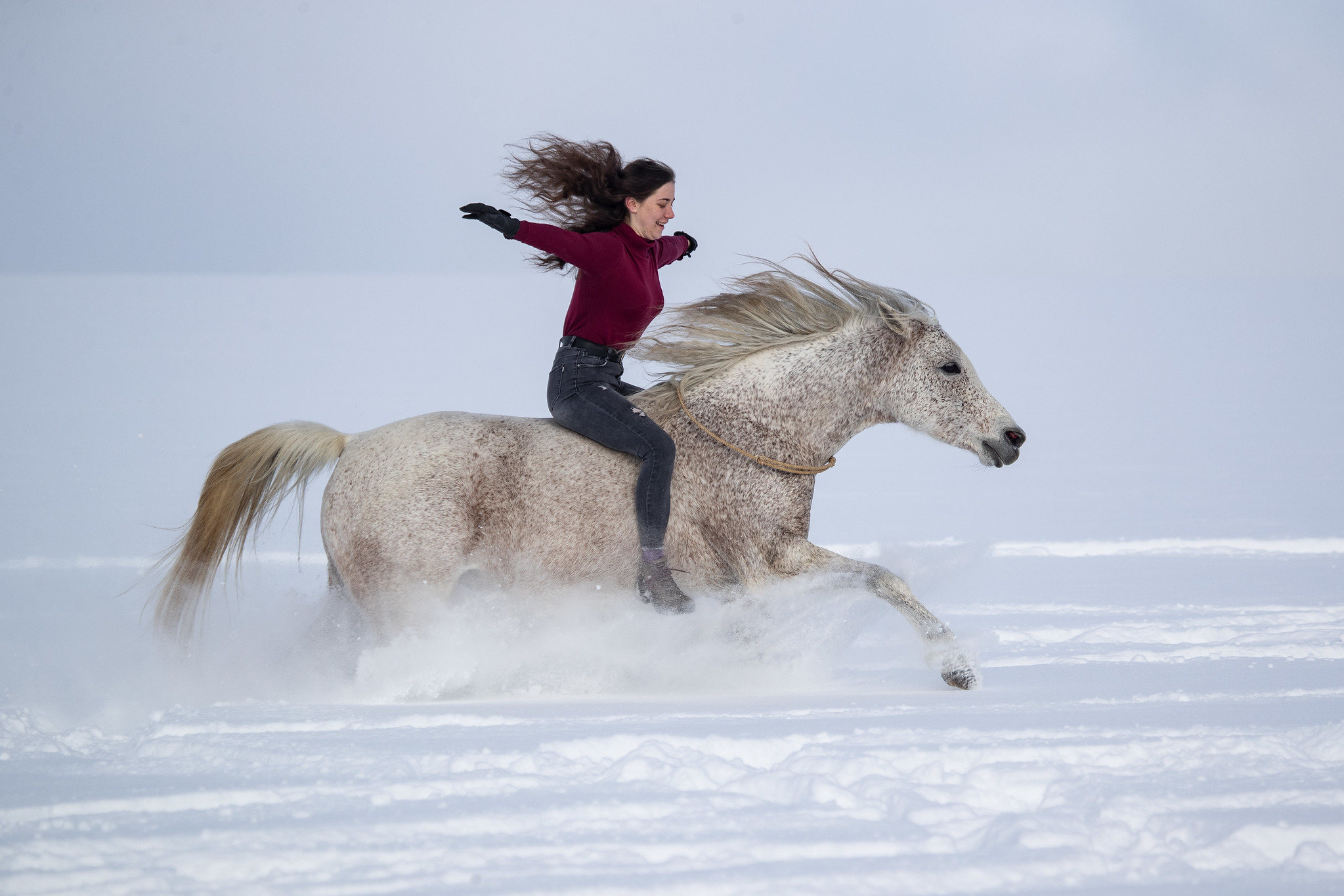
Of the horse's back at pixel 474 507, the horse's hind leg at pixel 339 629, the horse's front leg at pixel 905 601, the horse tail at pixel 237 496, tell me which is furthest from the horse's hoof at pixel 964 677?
the horse tail at pixel 237 496

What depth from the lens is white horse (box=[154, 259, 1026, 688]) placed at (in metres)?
4.10

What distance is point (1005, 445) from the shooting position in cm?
438

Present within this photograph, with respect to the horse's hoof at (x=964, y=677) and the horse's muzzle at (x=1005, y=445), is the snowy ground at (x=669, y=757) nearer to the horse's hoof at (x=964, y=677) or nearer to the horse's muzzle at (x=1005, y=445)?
the horse's hoof at (x=964, y=677)

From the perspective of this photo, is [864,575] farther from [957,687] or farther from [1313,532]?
[1313,532]

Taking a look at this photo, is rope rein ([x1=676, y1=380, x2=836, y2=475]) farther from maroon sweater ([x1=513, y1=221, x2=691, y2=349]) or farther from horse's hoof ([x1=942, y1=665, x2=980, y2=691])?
horse's hoof ([x1=942, y1=665, x2=980, y2=691])

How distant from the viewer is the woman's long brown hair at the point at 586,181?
14.3ft

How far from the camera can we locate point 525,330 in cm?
2317

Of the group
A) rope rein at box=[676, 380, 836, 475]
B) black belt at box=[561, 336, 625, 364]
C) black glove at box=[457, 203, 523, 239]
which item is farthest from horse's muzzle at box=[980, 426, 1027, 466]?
black glove at box=[457, 203, 523, 239]

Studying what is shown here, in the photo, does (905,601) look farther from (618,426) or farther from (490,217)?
(490,217)

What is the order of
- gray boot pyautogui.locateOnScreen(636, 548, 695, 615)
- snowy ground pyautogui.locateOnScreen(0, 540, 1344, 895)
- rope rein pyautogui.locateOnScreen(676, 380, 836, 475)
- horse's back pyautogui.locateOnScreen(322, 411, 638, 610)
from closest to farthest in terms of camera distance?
snowy ground pyautogui.locateOnScreen(0, 540, 1344, 895) → horse's back pyautogui.locateOnScreen(322, 411, 638, 610) → gray boot pyautogui.locateOnScreen(636, 548, 695, 615) → rope rein pyautogui.locateOnScreen(676, 380, 836, 475)

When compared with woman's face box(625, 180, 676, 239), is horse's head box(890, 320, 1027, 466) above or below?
below

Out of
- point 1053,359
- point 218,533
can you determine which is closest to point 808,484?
point 218,533

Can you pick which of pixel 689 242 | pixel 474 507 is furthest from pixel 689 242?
pixel 474 507

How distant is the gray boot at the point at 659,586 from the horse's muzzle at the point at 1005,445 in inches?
56.1
